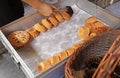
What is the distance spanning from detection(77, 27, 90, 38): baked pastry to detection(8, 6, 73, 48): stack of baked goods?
13cm

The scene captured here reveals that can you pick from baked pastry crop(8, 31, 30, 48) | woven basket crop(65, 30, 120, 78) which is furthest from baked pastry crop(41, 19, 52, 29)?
woven basket crop(65, 30, 120, 78)

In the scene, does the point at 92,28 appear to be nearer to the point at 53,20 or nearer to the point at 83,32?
the point at 83,32

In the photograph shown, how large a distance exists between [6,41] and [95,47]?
413mm

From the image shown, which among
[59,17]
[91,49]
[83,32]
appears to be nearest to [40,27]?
[59,17]

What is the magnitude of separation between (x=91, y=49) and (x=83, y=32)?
26cm

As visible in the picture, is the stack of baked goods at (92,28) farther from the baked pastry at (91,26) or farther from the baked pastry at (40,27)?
the baked pastry at (40,27)

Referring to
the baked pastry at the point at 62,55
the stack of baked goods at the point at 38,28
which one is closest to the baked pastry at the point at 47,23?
the stack of baked goods at the point at 38,28

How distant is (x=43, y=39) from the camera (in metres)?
1.04

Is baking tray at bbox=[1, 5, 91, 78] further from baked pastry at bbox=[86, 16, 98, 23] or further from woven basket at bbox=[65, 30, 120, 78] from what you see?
woven basket at bbox=[65, 30, 120, 78]

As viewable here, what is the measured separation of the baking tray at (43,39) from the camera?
93 centimetres

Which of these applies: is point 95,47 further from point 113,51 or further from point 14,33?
point 14,33

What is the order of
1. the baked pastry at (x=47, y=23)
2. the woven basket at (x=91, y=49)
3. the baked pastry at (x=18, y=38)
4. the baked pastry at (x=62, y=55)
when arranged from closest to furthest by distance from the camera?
the woven basket at (x=91, y=49), the baked pastry at (x=62, y=55), the baked pastry at (x=18, y=38), the baked pastry at (x=47, y=23)

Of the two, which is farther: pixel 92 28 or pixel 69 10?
pixel 69 10

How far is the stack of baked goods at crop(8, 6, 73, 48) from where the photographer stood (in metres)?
0.98
